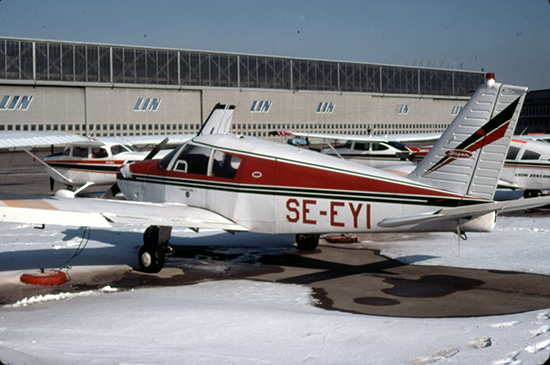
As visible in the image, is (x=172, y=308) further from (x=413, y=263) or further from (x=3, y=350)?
(x=413, y=263)

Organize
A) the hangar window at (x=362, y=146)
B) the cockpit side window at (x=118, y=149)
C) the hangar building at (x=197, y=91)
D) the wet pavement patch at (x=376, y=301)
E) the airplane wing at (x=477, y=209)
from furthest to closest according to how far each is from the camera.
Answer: the hangar building at (x=197, y=91) → the hangar window at (x=362, y=146) → the cockpit side window at (x=118, y=149) → the wet pavement patch at (x=376, y=301) → the airplane wing at (x=477, y=209)

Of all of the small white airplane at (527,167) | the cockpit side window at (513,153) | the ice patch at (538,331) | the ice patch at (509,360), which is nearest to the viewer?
the ice patch at (509,360)

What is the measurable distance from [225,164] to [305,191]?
1.76 m

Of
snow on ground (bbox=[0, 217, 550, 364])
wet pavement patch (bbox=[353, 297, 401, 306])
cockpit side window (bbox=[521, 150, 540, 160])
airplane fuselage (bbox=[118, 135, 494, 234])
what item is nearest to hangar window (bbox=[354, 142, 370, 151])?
cockpit side window (bbox=[521, 150, 540, 160])

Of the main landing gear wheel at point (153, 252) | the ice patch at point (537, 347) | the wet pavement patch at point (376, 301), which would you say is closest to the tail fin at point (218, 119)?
the main landing gear wheel at point (153, 252)

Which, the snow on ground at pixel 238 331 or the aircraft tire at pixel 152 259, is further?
the aircraft tire at pixel 152 259

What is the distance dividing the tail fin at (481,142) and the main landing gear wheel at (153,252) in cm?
481

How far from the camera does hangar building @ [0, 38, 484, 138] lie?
56.8 m

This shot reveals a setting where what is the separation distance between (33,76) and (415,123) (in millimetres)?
51246

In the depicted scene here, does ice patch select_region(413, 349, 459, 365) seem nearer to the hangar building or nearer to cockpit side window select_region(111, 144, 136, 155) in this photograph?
cockpit side window select_region(111, 144, 136, 155)

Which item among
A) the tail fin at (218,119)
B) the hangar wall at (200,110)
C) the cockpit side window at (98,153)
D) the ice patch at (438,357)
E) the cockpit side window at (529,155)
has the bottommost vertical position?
the ice patch at (438,357)

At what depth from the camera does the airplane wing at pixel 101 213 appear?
888 cm

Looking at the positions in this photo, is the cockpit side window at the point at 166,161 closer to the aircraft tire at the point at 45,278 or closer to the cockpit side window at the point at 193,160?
the cockpit side window at the point at 193,160

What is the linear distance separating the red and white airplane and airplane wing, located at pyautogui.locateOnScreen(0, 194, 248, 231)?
0.7 inches
